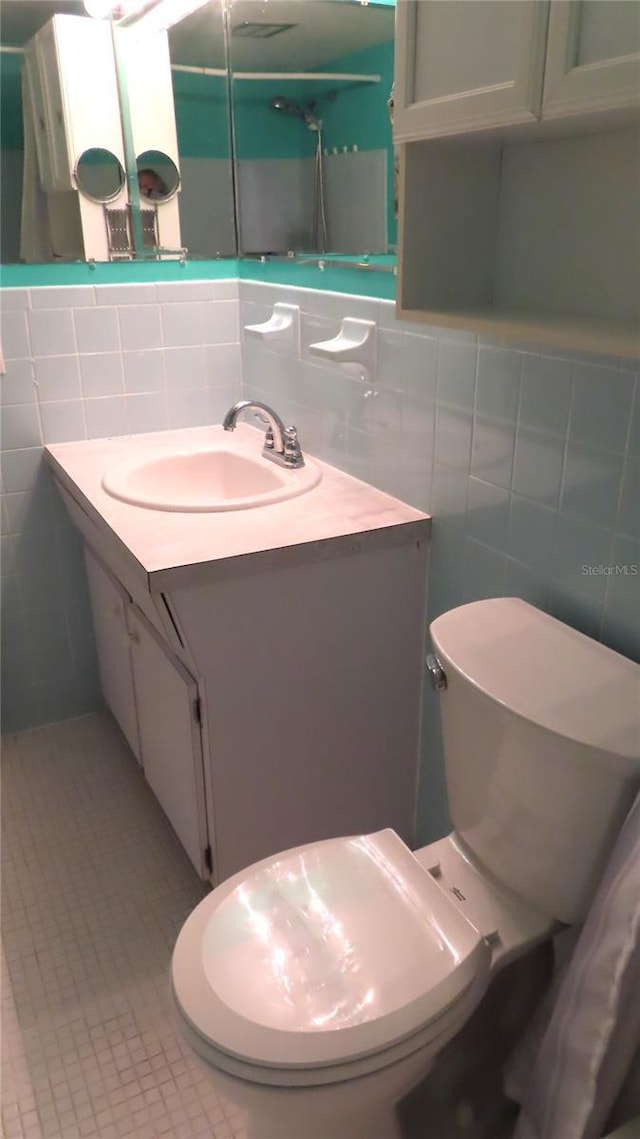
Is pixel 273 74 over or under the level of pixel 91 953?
over

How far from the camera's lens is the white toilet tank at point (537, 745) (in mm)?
1026

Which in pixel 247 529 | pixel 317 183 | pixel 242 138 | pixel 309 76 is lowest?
pixel 247 529

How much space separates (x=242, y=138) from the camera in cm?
199

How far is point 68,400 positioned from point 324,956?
149 cm

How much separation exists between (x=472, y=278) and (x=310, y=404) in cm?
70

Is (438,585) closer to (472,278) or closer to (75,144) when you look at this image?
(472,278)

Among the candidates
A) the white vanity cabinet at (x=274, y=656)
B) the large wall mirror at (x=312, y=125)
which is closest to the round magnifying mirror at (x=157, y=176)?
the large wall mirror at (x=312, y=125)

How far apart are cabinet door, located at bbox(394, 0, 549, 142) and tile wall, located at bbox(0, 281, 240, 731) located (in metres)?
1.13

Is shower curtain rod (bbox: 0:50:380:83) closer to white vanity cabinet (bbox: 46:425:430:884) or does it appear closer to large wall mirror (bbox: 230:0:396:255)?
large wall mirror (bbox: 230:0:396:255)

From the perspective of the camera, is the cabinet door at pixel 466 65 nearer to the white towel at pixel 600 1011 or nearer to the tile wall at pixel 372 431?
the tile wall at pixel 372 431

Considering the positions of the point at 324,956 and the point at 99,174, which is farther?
the point at 99,174

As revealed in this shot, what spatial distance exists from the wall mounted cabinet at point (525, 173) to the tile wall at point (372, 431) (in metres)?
0.12

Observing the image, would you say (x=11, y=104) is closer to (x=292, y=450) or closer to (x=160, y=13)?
(x=160, y=13)

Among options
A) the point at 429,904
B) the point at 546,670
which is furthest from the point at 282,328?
the point at 429,904
